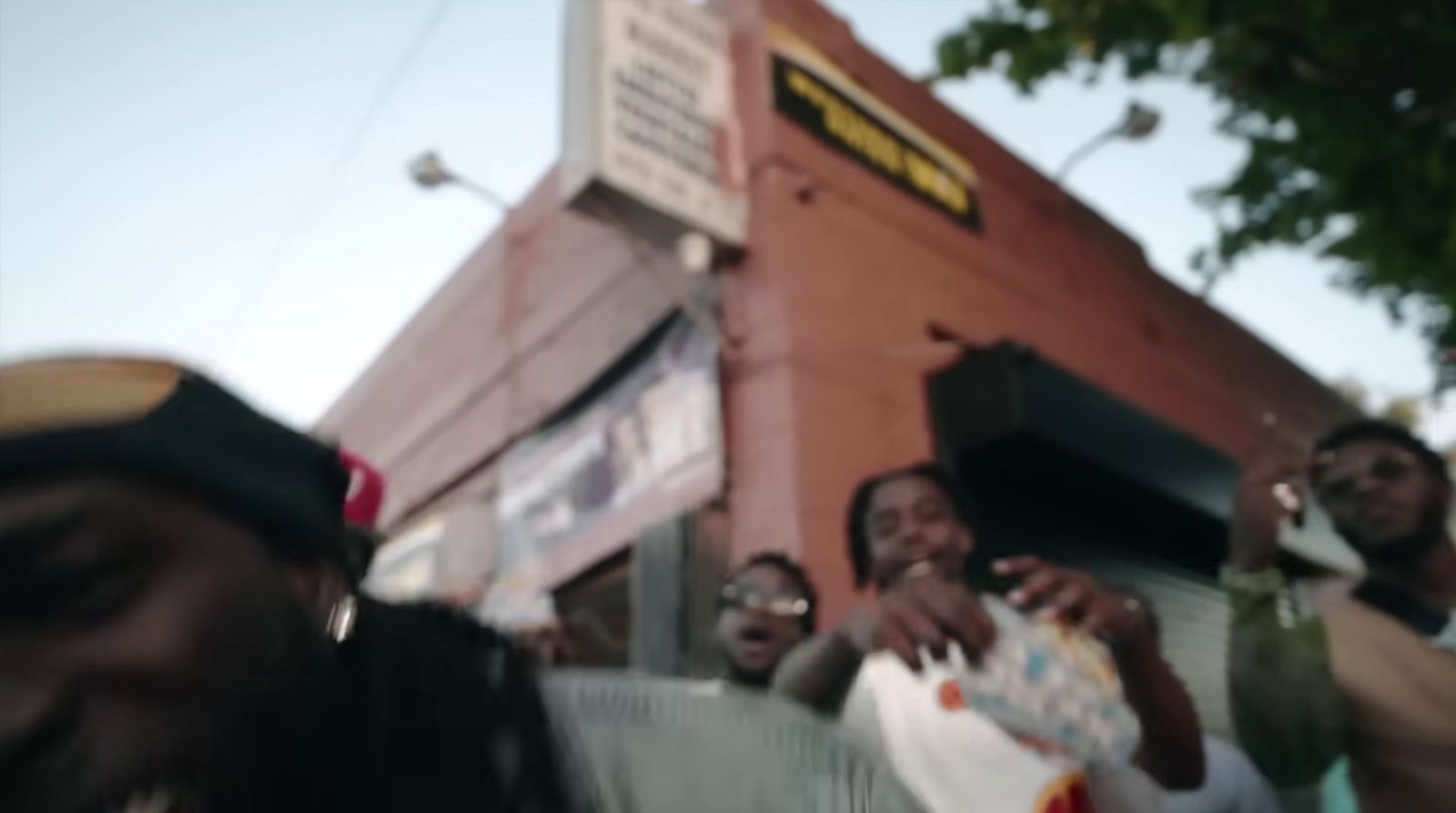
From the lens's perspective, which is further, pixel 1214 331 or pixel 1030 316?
pixel 1214 331

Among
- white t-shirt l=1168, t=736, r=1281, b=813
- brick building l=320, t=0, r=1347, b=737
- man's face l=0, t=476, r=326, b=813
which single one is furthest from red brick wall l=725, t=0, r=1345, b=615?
man's face l=0, t=476, r=326, b=813

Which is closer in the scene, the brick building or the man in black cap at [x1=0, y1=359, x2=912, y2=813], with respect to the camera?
the man in black cap at [x1=0, y1=359, x2=912, y2=813]

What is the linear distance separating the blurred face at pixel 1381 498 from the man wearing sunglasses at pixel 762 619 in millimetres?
1482

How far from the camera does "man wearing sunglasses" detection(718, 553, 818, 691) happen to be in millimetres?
3043

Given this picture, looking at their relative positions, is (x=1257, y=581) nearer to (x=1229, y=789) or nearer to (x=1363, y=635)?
(x=1363, y=635)

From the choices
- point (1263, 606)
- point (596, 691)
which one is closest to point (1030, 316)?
point (1263, 606)

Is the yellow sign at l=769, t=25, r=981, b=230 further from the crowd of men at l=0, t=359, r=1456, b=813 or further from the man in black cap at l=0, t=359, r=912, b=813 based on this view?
the man in black cap at l=0, t=359, r=912, b=813

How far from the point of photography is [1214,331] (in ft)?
32.6

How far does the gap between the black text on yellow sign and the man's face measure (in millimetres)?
5787

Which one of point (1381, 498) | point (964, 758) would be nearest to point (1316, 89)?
point (1381, 498)

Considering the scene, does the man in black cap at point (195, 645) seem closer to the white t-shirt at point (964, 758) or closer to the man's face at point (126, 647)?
the man's face at point (126, 647)

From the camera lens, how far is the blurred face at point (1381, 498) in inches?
102

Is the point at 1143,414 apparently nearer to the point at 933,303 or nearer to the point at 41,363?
the point at 933,303

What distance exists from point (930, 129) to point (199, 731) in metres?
7.34
